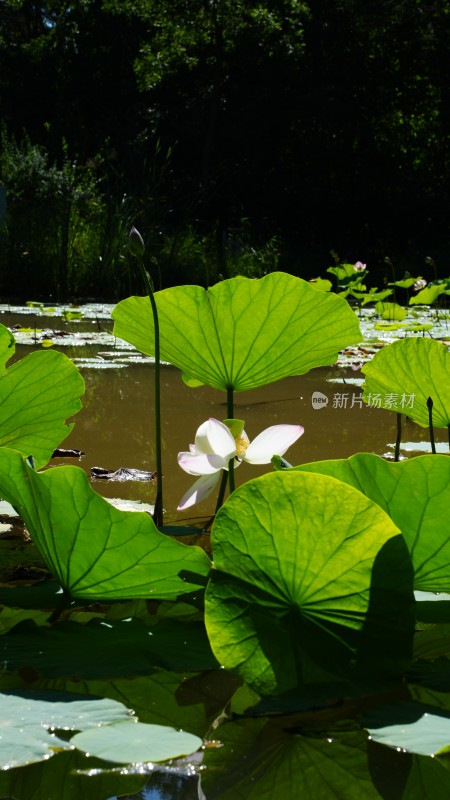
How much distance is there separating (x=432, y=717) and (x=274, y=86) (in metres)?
17.2

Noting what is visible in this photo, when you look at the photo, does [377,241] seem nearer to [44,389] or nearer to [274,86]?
[274,86]

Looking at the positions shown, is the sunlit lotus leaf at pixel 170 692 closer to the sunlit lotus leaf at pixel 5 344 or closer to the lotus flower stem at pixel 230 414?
the lotus flower stem at pixel 230 414

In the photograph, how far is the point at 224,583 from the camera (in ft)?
1.78

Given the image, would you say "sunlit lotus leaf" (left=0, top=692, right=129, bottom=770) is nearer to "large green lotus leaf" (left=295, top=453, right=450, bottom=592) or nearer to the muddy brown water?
"large green lotus leaf" (left=295, top=453, right=450, bottom=592)

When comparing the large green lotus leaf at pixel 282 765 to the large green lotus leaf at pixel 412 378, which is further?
the large green lotus leaf at pixel 412 378

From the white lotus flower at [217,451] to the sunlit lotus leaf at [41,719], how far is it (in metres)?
0.17

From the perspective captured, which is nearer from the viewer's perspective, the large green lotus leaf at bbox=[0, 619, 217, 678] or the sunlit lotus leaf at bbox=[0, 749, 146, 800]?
the sunlit lotus leaf at bbox=[0, 749, 146, 800]

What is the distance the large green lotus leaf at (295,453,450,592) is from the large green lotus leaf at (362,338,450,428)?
1.03ft

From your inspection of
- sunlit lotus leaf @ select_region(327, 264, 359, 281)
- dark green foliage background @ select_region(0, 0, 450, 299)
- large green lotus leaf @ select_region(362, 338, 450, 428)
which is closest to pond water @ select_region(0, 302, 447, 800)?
large green lotus leaf @ select_region(362, 338, 450, 428)

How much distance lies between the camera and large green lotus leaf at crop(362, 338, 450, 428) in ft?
2.99

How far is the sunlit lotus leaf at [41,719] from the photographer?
48 cm

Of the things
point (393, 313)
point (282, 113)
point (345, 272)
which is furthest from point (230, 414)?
point (282, 113)

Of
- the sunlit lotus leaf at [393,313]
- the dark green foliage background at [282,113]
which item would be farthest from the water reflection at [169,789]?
the dark green foliage background at [282,113]

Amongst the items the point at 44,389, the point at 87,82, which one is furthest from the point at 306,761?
the point at 87,82
